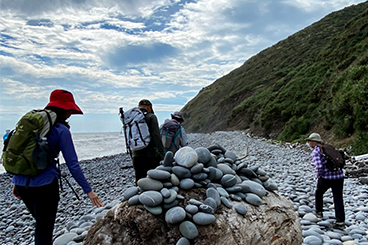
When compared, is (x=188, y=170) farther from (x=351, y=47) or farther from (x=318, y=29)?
(x=318, y=29)

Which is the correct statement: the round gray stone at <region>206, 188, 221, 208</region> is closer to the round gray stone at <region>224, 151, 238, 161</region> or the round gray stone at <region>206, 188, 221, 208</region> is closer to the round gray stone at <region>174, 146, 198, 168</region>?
the round gray stone at <region>174, 146, 198, 168</region>

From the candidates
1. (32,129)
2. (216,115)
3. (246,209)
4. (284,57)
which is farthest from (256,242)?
(284,57)

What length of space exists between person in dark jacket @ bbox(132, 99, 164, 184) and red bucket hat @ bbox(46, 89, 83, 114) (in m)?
1.73

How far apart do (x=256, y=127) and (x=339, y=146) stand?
15.5 metres

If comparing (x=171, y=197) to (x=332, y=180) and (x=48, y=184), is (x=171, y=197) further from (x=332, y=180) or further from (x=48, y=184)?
(x=332, y=180)

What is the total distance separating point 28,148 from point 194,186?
1725mm

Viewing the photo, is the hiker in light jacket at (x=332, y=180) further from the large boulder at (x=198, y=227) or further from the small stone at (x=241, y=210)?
the small stone at (x=241, y=210)

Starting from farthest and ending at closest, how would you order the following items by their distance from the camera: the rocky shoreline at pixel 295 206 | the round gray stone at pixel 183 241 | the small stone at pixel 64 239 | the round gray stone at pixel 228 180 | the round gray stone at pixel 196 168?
the rocky shoreline at pixel 295 206 < the small stone at pixel 64 239 < the round gray stone at pixel 228 180 < the round gray stone at pixel 196 168 < the round gray stone at pixel 183 241

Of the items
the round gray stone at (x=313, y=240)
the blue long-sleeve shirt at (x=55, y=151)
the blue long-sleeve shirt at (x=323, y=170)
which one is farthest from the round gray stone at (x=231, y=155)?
the blue long-sleeve shirt at (x=55, y=151)

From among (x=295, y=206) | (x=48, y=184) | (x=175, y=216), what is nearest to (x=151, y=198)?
(x=175, y=216)

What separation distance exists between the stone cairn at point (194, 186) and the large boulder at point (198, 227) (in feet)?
0.20

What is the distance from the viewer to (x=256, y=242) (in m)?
3.20

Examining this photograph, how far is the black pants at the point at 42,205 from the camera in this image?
3.05 m

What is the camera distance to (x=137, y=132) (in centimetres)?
487
